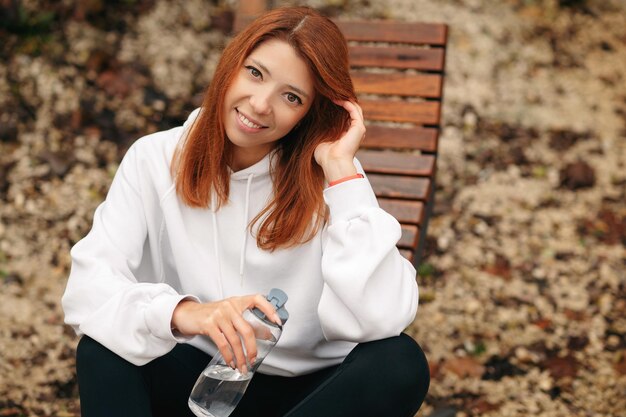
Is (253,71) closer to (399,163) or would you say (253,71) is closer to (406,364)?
(406,364)

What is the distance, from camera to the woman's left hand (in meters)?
2.43

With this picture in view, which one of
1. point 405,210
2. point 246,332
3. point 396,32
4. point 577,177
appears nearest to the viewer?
point 246,332

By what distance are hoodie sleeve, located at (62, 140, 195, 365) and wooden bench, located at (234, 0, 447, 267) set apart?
4.02 ft

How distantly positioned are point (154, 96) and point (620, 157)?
2.85 m

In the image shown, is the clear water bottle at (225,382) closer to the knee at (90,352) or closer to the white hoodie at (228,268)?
the white hoodie at (228,268)

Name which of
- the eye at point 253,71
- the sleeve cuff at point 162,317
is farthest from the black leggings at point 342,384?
the eye at point 253,71

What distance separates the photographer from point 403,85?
379 centimetres

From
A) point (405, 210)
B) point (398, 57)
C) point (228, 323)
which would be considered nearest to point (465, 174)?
point (398, 57)

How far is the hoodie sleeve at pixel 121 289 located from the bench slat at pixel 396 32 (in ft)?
5.78

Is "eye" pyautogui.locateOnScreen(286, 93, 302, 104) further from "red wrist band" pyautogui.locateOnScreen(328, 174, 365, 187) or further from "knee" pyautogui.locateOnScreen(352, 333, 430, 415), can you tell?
"knee" pyautogui.locateOnScreen(352, 333, 430, 415)

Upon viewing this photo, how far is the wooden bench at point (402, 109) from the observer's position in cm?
346

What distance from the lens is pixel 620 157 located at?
16.4ft

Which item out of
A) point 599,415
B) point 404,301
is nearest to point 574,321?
point 599,415

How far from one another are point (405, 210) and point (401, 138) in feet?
1.43
